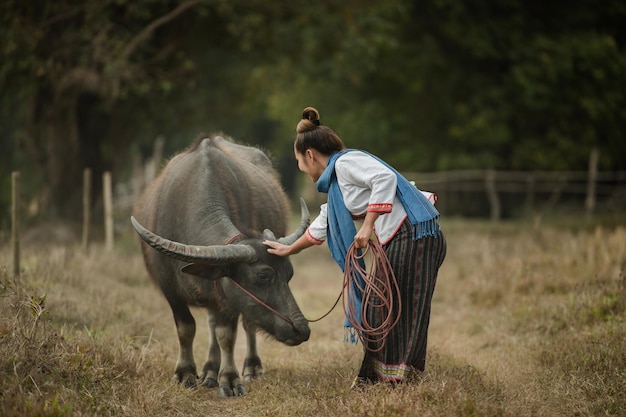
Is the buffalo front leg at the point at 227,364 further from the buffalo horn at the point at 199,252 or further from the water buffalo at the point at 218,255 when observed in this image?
the buffalo horn at the point at 199,252

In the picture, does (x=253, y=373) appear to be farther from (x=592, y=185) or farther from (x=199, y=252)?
(x=592, y=185)

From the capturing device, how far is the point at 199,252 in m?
4.93

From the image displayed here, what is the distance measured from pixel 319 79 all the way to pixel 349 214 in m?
17.1

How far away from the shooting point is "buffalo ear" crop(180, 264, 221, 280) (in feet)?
16.5

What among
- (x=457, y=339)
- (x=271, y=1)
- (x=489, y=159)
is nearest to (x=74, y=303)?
(x=457, y=339)

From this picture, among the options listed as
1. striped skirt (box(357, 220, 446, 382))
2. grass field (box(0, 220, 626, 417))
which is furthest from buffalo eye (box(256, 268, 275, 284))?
striped skirt (box(357, 220, 446, 382))

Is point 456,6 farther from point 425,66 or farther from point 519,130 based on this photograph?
point 519,130

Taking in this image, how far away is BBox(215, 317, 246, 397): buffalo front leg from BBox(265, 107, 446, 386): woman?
1193 millimetres

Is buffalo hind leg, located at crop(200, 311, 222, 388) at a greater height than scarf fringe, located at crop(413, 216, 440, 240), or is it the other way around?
scarf fringe, located at crop(413, 216, 440, 240)

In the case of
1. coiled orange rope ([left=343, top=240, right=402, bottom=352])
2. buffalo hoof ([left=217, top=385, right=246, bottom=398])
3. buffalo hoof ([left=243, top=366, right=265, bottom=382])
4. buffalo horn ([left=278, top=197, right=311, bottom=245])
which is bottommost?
buffalo hoof ([left=243, top=366, right=265, bottom=382])

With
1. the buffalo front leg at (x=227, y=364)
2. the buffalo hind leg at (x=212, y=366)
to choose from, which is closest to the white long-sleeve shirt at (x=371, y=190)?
the buffalo front leg at (x=227, y=364)

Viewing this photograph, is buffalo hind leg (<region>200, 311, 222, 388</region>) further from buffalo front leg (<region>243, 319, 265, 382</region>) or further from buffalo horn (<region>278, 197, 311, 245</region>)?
buffalo horn (<region>278, 197, 311, 245</region>)

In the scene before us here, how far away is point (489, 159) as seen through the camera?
20812 millimetres

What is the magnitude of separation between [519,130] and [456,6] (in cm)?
420
